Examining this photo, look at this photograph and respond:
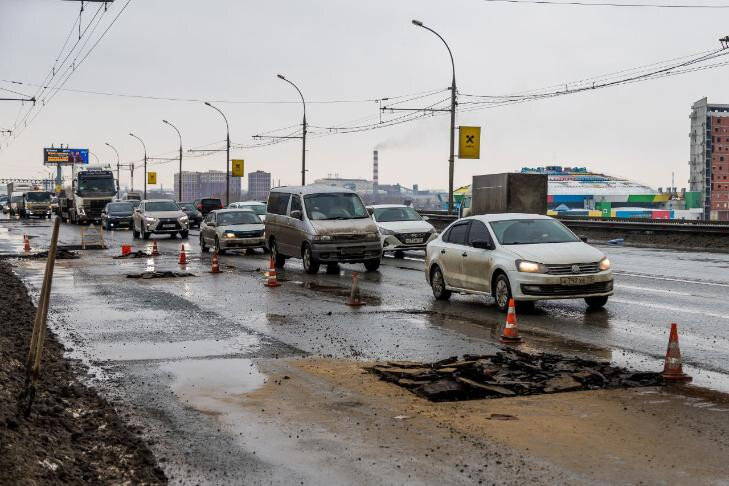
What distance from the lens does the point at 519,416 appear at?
7523 mm

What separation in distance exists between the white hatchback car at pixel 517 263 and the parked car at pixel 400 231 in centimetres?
1090

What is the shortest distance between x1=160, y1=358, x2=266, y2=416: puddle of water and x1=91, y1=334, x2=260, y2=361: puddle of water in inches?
20.7

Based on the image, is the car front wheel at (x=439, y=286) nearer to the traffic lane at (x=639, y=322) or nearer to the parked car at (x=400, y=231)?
the traffic lane at (x=639, y=322)

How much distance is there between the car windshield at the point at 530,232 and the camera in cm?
1519

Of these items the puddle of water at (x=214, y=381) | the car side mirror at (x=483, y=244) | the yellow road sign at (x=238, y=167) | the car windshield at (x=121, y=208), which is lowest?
the puddle of water at (x=214, y=381)

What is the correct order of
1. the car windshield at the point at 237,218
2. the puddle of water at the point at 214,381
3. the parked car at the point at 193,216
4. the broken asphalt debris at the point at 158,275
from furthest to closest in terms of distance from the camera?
1. the parked car at the point at 193,216
2. the car windshield at the point at 237,218
3. the broken asphalt debris at the point at 158,275
4. the puddle of water at the point at 214,381

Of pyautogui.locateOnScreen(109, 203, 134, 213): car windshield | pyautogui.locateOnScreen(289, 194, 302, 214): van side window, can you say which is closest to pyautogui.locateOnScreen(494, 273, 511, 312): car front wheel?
pyautogui.locateOnScreen(289, 194, 302, 214): van side window

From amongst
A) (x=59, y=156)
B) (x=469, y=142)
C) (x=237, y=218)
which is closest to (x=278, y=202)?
(x=237, y=218)

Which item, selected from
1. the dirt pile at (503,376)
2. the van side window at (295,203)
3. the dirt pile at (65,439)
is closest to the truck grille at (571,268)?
the dirt pile at (503,376)

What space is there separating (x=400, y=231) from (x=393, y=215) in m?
1.40

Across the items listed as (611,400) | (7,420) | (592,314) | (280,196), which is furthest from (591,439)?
(280,196)

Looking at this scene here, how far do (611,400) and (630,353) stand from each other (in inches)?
105

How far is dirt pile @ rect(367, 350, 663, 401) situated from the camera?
8422 millimetres

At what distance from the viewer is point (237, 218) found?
31.6 meters
